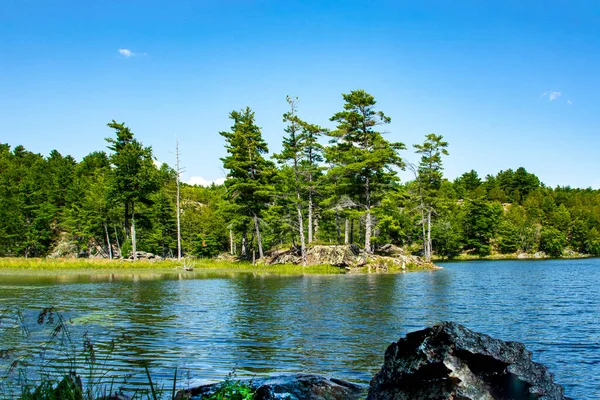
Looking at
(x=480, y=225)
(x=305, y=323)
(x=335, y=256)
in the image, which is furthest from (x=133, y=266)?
(x=480, y=225)

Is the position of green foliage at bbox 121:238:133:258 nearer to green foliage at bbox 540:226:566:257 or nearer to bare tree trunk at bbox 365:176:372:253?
bare tree trunk at bbox 365:176:372:253

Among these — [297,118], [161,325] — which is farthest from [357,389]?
[297,118]

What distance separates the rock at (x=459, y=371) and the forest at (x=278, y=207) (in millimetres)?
38499

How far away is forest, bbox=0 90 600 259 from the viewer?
49.2 meters

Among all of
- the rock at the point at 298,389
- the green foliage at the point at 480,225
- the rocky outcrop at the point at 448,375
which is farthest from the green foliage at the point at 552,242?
the rock at the point at 298,389

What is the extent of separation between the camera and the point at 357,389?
7512 millimetres

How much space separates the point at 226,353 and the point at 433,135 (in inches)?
2233

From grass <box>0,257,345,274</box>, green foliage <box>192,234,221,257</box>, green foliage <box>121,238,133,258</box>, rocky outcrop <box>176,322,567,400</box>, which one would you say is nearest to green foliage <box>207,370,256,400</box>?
rocky outcrop <box>176,322,567,400</box>

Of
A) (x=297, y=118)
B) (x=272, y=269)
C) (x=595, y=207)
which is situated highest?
(x=297, y=118)

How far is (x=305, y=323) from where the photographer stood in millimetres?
14742

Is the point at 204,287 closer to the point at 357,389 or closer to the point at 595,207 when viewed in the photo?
the point at 357,389

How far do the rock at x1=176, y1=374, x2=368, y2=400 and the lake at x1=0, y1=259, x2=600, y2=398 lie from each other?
90 centimetres

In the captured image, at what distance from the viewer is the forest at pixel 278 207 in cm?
4925

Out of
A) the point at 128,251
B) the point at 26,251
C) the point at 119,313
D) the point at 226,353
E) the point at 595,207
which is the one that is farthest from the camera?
the point at 595,207
